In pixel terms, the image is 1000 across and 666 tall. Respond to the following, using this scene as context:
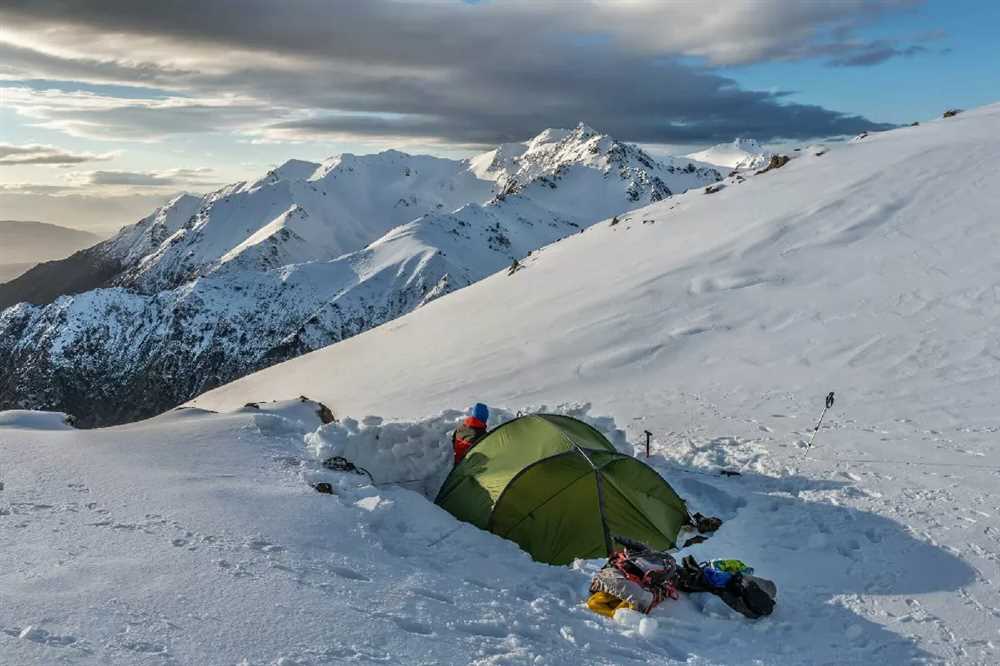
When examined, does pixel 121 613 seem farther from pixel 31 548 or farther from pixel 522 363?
pixel 522 363

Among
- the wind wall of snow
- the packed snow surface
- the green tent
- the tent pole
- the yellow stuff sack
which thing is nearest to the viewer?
the packed snow surface

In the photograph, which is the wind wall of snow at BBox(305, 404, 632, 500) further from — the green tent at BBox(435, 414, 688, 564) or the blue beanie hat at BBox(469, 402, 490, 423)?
the green tent at BBox(435, 414, 688, 564)

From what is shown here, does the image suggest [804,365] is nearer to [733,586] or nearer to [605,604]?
[733,586]

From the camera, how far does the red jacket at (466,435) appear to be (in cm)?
1239

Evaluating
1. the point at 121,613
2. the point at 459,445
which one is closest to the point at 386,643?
the point at 121,613

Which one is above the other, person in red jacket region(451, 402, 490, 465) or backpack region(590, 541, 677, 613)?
person in red jacket region(451, 402, 490, 465)

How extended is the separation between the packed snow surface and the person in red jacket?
1.50 ft

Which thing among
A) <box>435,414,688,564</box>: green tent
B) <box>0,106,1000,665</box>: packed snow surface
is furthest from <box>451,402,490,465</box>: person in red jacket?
<box>435,414,688,564</box>: green tent

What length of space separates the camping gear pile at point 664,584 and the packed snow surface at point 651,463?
218 millimetres

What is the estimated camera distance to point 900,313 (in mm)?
20172

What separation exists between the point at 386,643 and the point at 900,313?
18674mm

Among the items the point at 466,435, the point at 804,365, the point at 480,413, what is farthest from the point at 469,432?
the point at 804,365

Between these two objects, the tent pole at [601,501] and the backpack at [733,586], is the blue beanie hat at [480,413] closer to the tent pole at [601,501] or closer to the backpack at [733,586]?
the tent pole at [601,501]

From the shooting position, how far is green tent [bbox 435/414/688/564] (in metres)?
10.1
